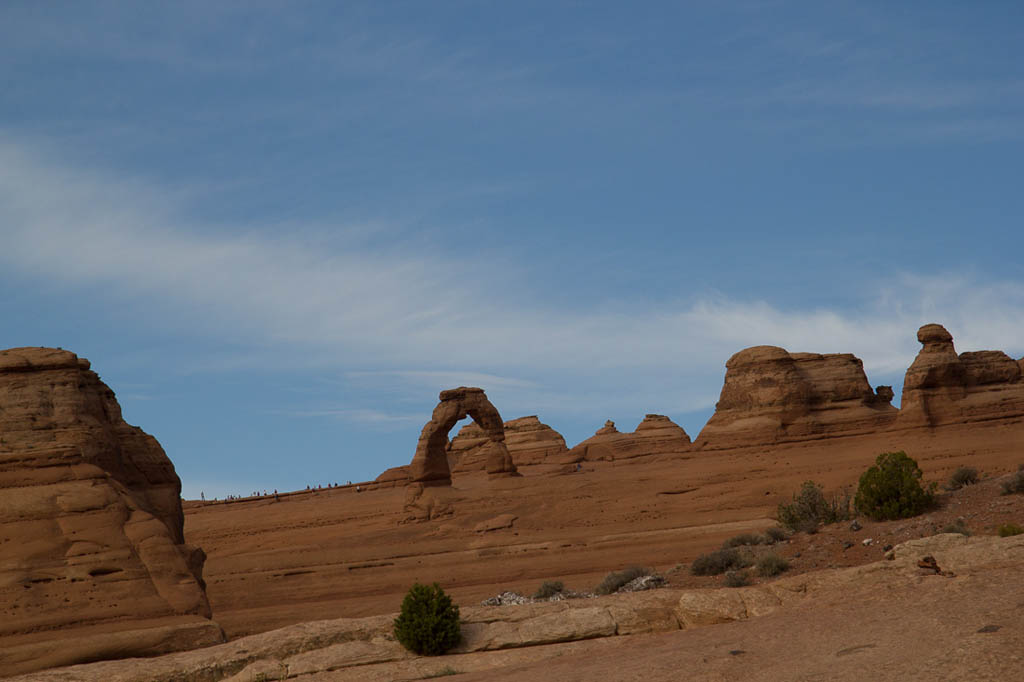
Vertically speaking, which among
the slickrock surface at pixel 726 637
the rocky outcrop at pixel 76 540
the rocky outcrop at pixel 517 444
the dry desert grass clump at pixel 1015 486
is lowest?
the slickrock surface at pixel 726 637

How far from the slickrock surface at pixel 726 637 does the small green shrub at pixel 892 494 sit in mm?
5891

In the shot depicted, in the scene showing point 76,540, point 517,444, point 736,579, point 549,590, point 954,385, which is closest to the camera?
point 736,579

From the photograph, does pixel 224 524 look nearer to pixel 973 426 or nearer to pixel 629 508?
pixel 629 508

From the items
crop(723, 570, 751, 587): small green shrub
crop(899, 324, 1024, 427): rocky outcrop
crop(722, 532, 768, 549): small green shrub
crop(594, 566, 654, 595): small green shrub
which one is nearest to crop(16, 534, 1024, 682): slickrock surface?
crop(723, 570, 751, 587): small green shrub

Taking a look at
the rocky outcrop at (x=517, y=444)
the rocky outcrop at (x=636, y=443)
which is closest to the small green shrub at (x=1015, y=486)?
the rocky outcrop at (x=636, y=443)

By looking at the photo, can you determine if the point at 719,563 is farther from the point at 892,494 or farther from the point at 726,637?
the point at 726,637

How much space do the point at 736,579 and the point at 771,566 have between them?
0.81m

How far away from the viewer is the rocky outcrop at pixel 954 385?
39094 millimetres

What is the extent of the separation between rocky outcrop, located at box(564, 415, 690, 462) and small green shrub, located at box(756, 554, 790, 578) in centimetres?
3604

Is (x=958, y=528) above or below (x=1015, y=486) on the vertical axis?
below

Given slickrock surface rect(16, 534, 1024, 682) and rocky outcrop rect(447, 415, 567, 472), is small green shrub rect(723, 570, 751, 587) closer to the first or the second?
slickrock surface rect(16, 534, 1024, 682)

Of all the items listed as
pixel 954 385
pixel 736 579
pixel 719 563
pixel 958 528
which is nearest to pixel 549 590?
pixel 719 563

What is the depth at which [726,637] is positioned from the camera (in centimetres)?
1276

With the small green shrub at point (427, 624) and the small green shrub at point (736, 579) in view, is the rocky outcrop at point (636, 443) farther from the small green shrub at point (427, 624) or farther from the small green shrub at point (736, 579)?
the small green shrub at point (427, 624)
